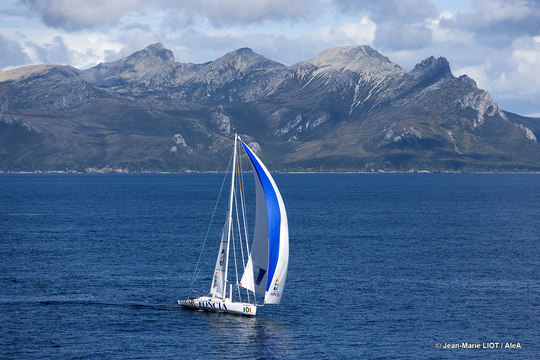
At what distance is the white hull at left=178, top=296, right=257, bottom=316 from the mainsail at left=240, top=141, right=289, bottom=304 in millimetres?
2305

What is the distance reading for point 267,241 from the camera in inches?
2795

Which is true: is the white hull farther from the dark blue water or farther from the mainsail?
the mainsail

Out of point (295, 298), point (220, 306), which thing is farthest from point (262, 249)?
point (295, 298)

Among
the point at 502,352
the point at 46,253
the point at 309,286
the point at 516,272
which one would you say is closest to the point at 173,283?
the point at 309,286

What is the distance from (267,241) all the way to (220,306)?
9.74m

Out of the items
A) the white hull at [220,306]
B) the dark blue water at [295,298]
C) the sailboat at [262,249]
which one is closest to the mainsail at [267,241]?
the sailboat at [262,249]

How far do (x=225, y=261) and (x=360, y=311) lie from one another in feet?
55.1

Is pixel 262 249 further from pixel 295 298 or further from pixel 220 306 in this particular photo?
pixel 295 298

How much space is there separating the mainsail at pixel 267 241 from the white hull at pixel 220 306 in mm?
2305

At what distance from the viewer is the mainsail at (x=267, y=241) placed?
228 feet

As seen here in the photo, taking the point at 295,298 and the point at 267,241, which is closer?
the point at 267,241

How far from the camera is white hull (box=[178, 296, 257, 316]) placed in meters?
73.6

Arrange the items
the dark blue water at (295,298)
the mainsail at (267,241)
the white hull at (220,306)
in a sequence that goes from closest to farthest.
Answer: the dark blue water at (295,298) < the mainsail at (267,241) < the white hull at (220,306)

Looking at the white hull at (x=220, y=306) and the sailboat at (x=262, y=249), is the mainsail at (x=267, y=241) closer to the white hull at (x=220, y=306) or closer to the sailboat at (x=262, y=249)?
the sailboat at (x=262, y=249)
